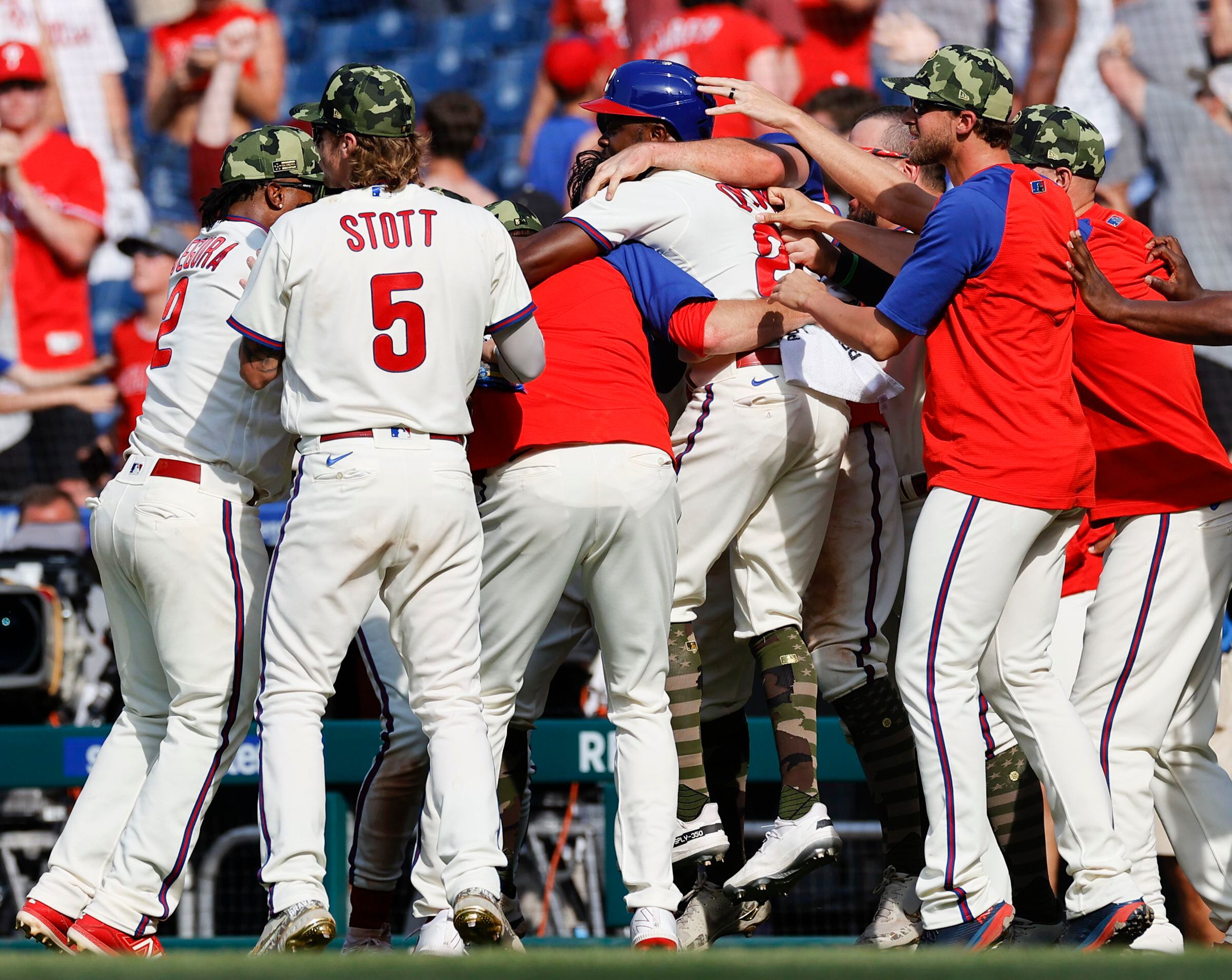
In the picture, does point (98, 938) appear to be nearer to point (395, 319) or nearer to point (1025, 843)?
point (395, 319)

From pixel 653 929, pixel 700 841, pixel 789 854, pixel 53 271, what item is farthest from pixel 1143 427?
pixel 53 271

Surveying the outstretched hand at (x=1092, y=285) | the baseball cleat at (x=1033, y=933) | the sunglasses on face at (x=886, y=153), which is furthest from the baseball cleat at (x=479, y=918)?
the sunglasses on face at (x=886, y=153)

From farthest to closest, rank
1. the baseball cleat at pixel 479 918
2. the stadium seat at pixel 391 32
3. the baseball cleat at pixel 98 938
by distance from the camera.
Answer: the stadium seat at pixel 391 32 → the baseball cleat at pixel 98 938 → the baseball cleat at pixel 479 918

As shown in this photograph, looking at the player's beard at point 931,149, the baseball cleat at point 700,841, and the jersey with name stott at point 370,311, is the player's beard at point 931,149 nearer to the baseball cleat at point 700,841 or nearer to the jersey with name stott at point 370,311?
the jersey with name stott at point 370,311

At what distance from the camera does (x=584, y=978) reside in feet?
6.95

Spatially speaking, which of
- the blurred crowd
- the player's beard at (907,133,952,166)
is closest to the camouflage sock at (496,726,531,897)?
the player's beard at (907,133,952,166)

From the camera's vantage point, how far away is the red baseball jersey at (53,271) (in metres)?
8.00

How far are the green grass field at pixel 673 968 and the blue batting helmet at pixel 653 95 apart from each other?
2594 mm

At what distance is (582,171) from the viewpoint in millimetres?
4348

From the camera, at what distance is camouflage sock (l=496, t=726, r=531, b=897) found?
13.4 feet

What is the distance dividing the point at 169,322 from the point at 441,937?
1699 millimetres

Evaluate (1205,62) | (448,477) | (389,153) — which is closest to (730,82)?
(389,153)

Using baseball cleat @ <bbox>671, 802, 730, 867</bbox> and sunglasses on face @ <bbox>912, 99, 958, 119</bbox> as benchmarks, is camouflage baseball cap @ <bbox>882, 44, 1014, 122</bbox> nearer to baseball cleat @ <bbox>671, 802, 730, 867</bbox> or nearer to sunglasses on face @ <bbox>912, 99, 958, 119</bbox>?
sunglasses on face @ <bbox>912, 99, 958, 119</bbox>

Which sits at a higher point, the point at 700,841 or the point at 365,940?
the point at 700,841
